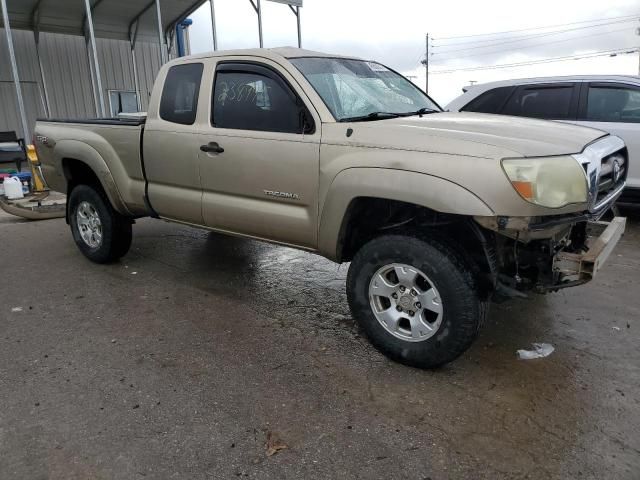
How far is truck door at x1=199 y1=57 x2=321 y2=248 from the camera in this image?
3.52 m

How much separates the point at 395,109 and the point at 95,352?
2.74 metres

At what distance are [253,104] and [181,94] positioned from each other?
3.02ft

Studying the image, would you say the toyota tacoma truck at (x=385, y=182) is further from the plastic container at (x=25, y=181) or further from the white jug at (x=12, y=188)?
the plastic container at (x=25, y=181)

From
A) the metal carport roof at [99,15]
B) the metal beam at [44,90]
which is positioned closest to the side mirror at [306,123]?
the metal carport roof at [99,15]

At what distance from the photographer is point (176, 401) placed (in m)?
2.94

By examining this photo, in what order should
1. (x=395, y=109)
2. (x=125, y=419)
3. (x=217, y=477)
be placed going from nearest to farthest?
(x=217, y=477) < (x=125, y=419) < (x=395, y=109)

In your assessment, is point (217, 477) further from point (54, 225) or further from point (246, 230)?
point (54, 225)

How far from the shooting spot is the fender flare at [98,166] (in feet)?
16.1

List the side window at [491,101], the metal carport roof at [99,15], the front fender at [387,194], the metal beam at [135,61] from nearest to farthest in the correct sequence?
1. the front fender at [387,194]
2. the side window at [491,101]
3. the metal carport roof at [99,15]
4. the metal beam at [135,61]

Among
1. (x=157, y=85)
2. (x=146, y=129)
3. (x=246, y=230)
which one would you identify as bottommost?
(x=246, y=230)

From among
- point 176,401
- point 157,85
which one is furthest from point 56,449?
point 157,85

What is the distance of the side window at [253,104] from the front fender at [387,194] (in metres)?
0.60

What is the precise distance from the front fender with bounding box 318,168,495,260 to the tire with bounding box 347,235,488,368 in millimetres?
263

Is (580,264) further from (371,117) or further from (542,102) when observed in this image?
(542,102)
